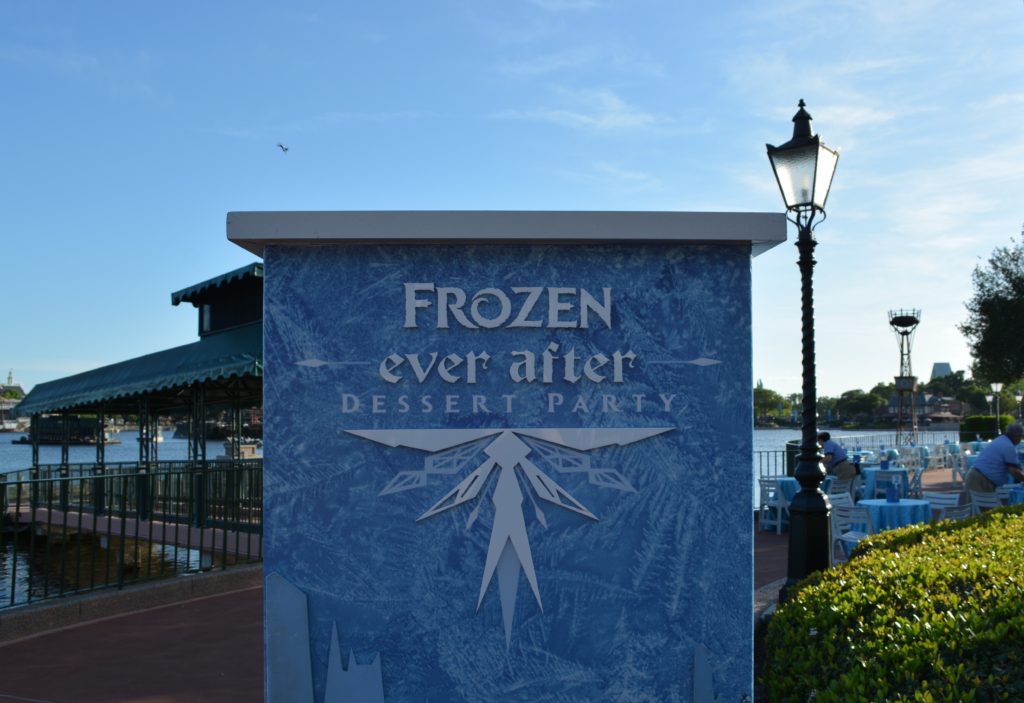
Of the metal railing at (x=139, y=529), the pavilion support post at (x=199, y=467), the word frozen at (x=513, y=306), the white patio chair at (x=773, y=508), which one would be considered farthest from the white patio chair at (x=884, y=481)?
the word frozen at (x=513, y=306)

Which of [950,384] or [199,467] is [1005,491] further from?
[950,384]

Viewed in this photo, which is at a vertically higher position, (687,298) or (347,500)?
(687,298)

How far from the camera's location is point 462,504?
414 centimetres

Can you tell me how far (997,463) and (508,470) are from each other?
1007 cm

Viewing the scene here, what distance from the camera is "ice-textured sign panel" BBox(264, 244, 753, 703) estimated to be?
13.5 ft

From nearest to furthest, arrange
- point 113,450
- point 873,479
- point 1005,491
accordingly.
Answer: point 1005,491
point 873,479
point 113,450

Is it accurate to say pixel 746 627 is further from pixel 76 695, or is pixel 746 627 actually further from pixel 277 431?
pixel 76 695

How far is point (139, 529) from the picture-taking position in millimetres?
13984

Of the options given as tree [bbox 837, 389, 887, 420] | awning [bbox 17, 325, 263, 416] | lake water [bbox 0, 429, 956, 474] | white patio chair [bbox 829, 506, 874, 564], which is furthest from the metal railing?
tree [bbox 837, 389, 887, 420]

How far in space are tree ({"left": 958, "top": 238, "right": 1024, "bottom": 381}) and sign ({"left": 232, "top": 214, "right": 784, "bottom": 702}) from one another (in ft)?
116

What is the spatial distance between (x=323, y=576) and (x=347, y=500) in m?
0.36

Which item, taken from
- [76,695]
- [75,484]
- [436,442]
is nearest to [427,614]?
[436,442]

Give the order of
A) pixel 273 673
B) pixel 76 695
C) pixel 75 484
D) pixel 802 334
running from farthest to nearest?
pixel 75 484, pixel 802 334, pixel 76 695, pixel 273 673

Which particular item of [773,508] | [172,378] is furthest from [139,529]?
[773,508]
